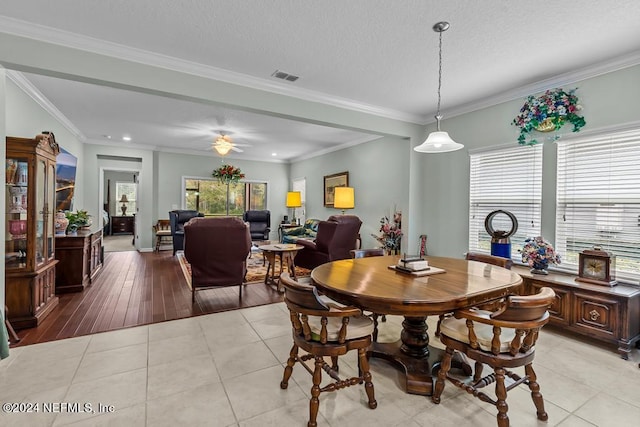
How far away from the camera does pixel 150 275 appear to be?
5098 mm

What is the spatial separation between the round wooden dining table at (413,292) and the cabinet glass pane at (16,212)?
3068mm

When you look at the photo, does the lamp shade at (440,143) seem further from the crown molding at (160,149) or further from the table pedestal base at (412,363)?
the crown molding at (160,149)

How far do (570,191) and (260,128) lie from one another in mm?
4938

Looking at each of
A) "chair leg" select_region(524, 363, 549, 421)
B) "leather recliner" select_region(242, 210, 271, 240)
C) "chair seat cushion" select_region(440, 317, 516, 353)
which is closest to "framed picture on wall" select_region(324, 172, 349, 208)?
"leather recliner" select_region(242, 210, 271, 240)

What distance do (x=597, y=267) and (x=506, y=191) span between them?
1293 mm

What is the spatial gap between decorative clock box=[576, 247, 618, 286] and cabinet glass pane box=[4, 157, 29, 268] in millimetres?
5588

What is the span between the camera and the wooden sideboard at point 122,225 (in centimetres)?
1124

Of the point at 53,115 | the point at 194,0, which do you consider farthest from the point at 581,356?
the point at 53,115

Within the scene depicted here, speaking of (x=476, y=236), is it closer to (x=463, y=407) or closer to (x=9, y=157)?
(x=463, y=407)

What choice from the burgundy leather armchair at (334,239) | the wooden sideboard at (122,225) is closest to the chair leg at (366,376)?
the burgundy leather armchair at (334,239)

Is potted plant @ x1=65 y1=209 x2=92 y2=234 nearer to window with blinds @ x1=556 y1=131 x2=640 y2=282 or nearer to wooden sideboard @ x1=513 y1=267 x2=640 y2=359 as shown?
wooden sideboard @ x1=513 y1=267 x2=640 y2=359

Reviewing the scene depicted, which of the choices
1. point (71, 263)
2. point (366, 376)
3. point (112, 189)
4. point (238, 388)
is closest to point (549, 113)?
point (366, 376)

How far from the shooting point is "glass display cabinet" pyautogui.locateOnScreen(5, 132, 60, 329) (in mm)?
2898

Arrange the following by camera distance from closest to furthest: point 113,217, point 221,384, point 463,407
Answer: point 463,407
point 221,384
point 113,217
